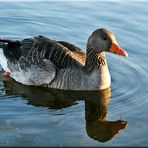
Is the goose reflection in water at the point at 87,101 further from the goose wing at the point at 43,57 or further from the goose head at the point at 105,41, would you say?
the goose head at the point at 105,41

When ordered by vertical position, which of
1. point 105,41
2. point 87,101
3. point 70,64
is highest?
point 105,41

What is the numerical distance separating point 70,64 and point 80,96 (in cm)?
73

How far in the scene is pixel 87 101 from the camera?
404 inches

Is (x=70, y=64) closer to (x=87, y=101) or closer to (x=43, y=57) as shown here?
(x=43, y=57)

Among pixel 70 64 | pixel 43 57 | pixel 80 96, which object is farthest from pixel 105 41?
pixel 43 57

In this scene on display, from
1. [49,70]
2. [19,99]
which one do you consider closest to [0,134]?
[19,99]

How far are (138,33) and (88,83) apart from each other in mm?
3342

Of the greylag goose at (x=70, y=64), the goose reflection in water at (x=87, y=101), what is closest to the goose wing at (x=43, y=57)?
the greylag goose at (x=70, y=64)

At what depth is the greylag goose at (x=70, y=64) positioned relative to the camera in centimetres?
1052

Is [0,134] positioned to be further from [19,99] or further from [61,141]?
[19,99]

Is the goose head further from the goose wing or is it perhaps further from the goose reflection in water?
the goose reflection in water

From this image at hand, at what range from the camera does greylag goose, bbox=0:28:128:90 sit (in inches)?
414

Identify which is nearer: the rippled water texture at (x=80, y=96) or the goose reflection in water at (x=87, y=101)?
the rippled water texture at (x=80, y=96)

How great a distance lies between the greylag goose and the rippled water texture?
22cm
